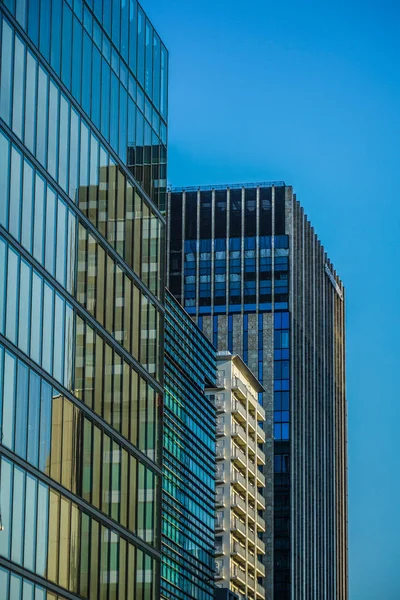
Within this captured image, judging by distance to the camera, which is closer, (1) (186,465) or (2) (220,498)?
(1) (186,465)

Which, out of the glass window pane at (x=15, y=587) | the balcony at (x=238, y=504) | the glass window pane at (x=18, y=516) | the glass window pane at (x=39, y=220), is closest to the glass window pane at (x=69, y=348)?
the glass window pane at (x=39, y=220)

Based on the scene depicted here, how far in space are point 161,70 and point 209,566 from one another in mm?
76006

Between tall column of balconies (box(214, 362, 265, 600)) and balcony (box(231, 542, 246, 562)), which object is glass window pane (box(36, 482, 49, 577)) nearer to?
tall column of balconies (box(214, 362, 265, 600))

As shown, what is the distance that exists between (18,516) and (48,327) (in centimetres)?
890

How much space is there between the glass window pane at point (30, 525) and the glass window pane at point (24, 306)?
5.34m

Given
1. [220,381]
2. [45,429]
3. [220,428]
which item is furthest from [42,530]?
[220,381]

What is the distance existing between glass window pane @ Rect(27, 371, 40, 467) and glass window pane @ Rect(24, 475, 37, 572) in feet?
3.11

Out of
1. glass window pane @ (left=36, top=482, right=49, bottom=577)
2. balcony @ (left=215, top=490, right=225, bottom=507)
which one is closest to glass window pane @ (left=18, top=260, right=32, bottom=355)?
glass window pane @ (left=36, top=482, right=49, bottom=577)

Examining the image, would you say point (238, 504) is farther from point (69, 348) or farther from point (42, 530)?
point (42, 530)

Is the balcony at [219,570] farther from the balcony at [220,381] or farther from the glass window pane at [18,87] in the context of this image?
the glass window pane at [18,87]

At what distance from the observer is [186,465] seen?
481ft

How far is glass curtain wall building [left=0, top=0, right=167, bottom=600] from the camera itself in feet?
213

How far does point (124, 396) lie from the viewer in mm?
78375

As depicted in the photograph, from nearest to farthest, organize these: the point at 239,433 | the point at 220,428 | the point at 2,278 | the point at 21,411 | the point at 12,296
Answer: the point at 2,278
the point at 12,296
the point at 21,411
the point at 220,428
the point at 239,433
